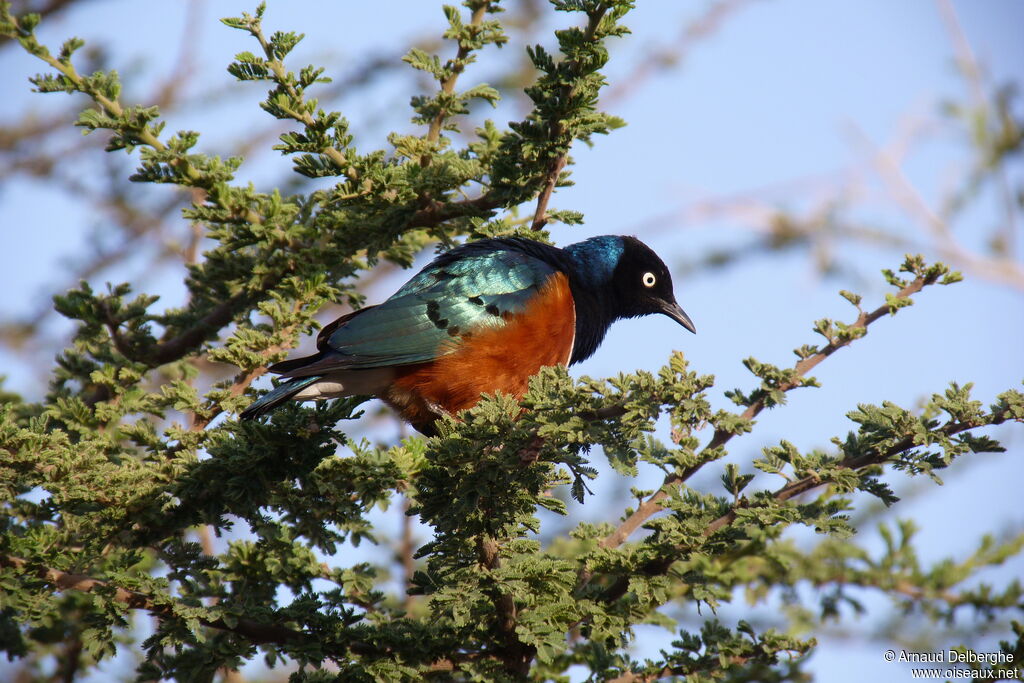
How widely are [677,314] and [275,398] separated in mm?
3151

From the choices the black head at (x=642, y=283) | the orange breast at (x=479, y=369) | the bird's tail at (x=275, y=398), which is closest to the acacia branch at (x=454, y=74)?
the orange breast at (x=479, y=369)

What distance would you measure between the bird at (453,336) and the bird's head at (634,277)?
2.58ft

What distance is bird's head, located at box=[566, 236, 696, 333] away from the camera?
20.6 feet

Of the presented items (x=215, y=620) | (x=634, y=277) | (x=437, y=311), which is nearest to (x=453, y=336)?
(x=437, y=311)

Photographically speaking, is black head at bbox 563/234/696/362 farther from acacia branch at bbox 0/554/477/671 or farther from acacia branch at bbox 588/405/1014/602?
acacia branch at bbox 0/554/477/671

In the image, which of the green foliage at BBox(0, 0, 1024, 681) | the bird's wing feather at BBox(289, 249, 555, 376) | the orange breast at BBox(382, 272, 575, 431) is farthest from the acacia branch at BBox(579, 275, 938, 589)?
the bird's wing feather at BBox(289, 249, 555, 376)

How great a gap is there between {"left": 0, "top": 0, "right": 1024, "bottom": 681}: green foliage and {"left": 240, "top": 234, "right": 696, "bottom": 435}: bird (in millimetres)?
227

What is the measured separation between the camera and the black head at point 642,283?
6332mm

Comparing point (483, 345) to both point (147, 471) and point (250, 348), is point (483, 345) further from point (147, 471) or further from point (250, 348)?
point (147, 471)

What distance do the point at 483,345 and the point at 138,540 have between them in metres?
1.99

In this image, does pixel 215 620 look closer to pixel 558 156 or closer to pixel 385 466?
pixel 385 466

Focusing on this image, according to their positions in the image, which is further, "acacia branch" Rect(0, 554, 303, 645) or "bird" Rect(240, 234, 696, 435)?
"bird" Rect(240, 234, 696, 435)

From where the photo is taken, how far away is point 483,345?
16.6 ft

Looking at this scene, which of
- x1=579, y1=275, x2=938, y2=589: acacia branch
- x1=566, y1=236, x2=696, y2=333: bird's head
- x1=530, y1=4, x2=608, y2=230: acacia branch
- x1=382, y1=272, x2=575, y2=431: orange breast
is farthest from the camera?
x1=566, y1=236, x2=696, y2=333: bird's head
